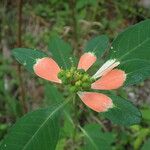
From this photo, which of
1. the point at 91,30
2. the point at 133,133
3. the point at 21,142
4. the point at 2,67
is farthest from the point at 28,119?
the point at 91,30

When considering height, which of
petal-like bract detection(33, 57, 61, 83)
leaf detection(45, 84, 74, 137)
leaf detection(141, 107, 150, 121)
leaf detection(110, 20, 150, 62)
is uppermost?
leaf detection(110, 20, 150, 62)

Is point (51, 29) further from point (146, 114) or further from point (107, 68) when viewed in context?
point (107, 68)

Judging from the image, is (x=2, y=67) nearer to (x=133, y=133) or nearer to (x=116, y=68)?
(x=133, y=133)

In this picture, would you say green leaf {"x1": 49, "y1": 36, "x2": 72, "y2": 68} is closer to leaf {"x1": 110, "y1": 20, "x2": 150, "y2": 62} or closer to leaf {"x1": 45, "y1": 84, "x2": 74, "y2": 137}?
leaf {"x1": 110, "y1": 20, "x2": 150, "y2": 62}

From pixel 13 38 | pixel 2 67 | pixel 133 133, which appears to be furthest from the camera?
pixel 13 38

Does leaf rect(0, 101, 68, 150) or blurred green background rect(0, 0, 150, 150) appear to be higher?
leaf rect(0, 101, 68, 150)

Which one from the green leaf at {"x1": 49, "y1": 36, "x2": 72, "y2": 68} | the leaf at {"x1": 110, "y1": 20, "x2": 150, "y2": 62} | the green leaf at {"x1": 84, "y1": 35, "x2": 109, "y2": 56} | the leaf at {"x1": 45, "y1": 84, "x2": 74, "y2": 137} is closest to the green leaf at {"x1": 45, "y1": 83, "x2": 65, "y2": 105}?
the leaf at {"x1": 45, "y1": 84, "x2": 74, "y2": 137}
